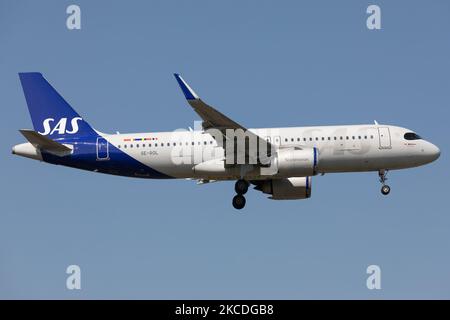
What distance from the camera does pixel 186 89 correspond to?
171ft

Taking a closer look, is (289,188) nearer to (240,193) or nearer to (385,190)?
(240,193)

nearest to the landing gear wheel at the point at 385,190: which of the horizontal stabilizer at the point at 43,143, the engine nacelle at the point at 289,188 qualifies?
the engine nacelle at the point at 289,188

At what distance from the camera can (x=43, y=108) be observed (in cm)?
6075

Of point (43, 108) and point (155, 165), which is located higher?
point (43, 108)

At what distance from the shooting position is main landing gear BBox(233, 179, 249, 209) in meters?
58.0

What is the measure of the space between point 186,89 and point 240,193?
918cm

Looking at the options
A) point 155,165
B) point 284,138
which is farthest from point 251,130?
point 155,165

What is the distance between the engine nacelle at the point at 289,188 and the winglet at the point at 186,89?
10.5 m

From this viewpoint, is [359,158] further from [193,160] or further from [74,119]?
[74,119]

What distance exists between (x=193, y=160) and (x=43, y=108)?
11.1 metres

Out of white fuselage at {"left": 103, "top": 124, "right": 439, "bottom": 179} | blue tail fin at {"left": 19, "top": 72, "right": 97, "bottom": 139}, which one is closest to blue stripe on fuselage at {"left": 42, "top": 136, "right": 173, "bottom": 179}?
white fuselage at {"left": 103, "top": 124, "right": 439, "bottom": 179}

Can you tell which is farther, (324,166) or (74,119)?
(74,119)

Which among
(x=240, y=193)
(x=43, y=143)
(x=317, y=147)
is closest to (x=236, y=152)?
(x=240, y=193)

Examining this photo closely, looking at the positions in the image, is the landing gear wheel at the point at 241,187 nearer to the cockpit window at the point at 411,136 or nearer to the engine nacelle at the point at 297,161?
the engine nacelle at the point at 297,161
